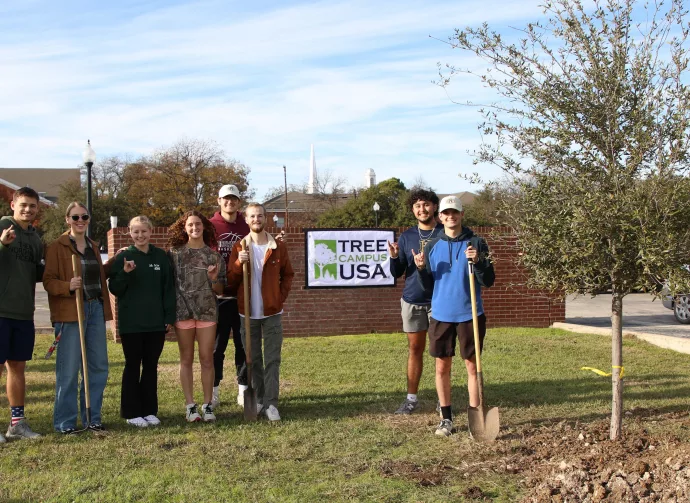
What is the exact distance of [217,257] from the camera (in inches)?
249

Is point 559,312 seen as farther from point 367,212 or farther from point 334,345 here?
point 367,212

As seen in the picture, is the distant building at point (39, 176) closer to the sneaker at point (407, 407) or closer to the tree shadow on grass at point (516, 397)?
the tree shadow on grass at point (516, 397)

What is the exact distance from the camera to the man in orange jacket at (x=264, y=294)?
6340mm

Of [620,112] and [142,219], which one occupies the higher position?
[620,112]

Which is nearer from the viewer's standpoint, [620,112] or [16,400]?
[620,112]

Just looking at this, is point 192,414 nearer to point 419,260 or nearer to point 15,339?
point 15,339

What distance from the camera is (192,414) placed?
247 inches

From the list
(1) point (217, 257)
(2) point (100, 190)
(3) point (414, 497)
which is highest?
(2) point (100, 190)

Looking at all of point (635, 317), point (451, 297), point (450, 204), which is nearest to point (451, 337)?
point (451, 297)

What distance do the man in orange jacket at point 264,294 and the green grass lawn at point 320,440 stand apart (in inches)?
13.5

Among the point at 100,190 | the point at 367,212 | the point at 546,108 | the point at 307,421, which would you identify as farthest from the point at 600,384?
the point at 100,190

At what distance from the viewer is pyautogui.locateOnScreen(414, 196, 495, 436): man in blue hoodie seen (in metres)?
5.77

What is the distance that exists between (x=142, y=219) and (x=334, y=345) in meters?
5.67

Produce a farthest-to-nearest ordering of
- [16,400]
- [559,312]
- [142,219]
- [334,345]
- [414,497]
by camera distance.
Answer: [559,312] < [334,345] < [142,219] < [16,400] < [414,497]
